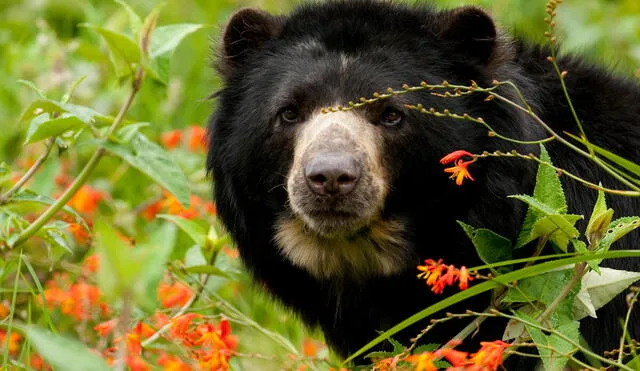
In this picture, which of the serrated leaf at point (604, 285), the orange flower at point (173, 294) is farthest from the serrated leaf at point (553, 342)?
the orange flower at point (173, 294)

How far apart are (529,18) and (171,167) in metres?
7.12

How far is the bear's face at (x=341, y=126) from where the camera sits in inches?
186

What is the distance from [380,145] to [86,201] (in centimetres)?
241

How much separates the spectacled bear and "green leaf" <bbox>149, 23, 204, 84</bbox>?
2.51 ft

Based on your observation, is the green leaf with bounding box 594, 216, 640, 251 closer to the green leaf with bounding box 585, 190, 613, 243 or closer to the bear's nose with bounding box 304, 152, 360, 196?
the green leaf with bounding box 585, 190, 613, 243

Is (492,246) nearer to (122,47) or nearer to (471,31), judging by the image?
(471,31)

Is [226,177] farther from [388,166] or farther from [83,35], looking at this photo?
[83,35]

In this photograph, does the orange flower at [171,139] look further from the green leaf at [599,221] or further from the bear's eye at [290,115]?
the green leaf at [599,221]

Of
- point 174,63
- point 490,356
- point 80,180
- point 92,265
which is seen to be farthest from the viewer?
point 174,63

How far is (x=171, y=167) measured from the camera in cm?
416

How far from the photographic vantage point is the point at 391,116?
493 centimetres

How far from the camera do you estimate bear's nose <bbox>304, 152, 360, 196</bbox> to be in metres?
4.39

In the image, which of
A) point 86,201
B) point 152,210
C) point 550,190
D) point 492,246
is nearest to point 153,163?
point 492,246

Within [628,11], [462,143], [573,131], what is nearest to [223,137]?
[462,143]
